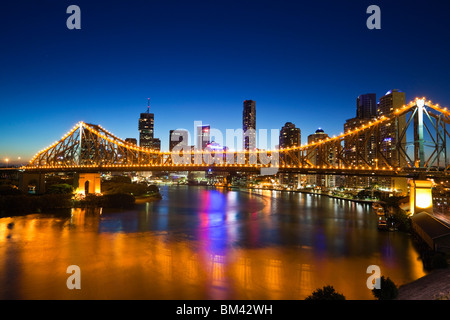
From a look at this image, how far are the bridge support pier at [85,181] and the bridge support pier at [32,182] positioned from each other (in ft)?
38.7

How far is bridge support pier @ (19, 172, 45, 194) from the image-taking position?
54219 mm

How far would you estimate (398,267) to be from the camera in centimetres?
1734

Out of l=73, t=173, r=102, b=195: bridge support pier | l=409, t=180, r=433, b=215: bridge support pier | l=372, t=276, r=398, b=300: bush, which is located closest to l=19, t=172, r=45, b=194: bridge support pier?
l=73, t=173, r=102, b=195: bridge support pier

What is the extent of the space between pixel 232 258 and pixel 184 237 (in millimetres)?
8127

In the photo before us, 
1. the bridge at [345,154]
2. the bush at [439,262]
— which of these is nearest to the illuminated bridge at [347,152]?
the bridge at [345,154]

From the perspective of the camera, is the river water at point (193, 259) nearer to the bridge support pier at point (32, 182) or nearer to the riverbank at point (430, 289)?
the riverbank at point (430, 289)

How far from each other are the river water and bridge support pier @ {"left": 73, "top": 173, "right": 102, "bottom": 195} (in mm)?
16398

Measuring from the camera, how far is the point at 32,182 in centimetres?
5684

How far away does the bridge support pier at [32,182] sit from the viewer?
178 ft

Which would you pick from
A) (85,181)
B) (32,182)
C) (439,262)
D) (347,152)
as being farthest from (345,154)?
(32,182)

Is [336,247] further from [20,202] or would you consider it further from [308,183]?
[308,183]

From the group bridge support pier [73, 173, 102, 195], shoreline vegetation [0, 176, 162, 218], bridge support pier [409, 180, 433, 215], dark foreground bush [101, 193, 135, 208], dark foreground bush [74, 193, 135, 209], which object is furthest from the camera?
bridge support pier [73, 173, 102, 195]

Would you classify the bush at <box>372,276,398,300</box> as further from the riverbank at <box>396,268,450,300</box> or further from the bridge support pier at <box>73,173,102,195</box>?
the bridge support pier at <box>73,173,102,195</box>
